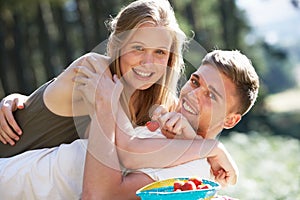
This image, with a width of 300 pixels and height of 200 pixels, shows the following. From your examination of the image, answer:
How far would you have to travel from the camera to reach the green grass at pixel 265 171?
24.3 ft

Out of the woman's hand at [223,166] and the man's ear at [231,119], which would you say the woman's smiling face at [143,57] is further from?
the woman's hand at [223,166]

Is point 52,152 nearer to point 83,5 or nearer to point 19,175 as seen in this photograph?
point 19,175

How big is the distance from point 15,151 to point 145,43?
92 centimetres

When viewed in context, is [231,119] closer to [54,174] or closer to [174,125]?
[174,125]

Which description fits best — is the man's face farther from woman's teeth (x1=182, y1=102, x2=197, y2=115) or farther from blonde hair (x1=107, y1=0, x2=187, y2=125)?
blonde hair (x1=107, y1=0, x2=187, y2=125)

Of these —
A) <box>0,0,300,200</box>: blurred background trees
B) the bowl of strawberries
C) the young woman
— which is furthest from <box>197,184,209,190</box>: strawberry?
<box>0,0,300,200</box>: blurred background trees

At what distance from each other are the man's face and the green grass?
352 cm

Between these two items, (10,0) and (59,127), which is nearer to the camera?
(59,127)

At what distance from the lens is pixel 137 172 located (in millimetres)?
3127

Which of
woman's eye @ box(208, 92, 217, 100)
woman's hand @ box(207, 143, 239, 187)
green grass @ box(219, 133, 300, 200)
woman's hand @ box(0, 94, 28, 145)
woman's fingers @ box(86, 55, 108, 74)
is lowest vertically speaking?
green grass @ box(219, 133, 300, 200)

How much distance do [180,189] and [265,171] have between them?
7.22 metres

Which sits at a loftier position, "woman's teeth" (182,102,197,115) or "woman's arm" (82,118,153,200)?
"woman's teeth" (182,102,197,115)

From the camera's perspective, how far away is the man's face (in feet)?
10.9

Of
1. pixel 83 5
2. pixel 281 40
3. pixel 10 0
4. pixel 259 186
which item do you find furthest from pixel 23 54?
pixel 259 186
